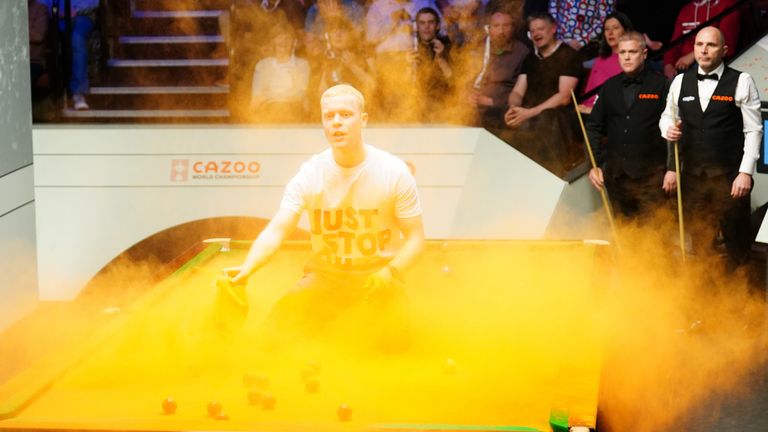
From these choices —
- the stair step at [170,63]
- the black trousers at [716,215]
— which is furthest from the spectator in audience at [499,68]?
the stair step at [170,63]

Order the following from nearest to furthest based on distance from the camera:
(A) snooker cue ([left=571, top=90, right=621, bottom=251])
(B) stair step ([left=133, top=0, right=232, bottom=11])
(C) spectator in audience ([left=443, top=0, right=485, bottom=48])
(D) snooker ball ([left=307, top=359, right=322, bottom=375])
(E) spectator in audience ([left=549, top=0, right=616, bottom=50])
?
(D) snooker ball ([left=307, top=359, right=322, bottom=375]), (A) snooker cue ([left=571, top=90, right=621, bottom=251]), (E) spectator in audience ([left=549, top=0, right=616, bottom=50]), (C) spectator in audience ([left=443, top=0, right=485, bottom=48]), (B) stair step ([left=133, top=0, right=232, bottom=11])

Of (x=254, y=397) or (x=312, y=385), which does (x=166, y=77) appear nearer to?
(x=312, y=385)

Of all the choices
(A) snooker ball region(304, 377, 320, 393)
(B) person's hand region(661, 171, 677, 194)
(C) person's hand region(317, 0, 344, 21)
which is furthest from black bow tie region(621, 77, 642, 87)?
(A) snooker ball region(304, 377, 320, 393)

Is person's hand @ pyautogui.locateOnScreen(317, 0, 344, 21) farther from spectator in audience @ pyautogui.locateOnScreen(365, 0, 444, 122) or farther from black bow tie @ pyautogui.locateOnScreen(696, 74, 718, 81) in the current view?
black bow tie @ pyautogui.locateOnScreen(696, 74, 718, 81)

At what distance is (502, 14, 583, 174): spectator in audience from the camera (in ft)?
20.2

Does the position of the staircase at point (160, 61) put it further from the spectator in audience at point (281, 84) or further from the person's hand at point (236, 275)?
the person's hand at point (236, 275)

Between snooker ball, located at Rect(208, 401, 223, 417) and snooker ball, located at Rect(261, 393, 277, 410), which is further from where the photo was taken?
snooker ball, located at Rect(261, 393, 277, 410)

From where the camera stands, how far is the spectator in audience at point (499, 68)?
6.36 metres

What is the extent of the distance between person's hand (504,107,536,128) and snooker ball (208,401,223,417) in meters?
3.72

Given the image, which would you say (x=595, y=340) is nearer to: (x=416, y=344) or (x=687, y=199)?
(x=416, y=344)

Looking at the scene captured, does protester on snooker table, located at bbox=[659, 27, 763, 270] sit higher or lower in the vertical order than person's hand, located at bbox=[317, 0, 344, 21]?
lower

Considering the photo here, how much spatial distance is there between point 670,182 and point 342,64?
2081mm

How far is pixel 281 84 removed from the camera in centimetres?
644

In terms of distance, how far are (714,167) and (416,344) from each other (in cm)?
243
